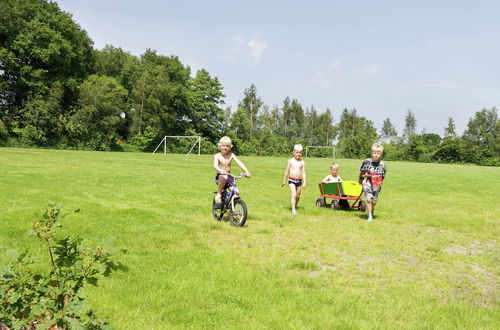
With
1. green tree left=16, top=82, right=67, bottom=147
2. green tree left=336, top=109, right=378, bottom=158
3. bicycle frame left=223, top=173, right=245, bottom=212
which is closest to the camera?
bicycle frame left=223, top=173, right=245, bottom=212

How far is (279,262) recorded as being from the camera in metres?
5.90

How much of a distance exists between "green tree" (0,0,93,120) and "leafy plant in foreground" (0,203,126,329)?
52.1m

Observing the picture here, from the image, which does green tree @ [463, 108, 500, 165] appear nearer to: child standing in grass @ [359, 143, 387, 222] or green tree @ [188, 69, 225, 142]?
green tree @ [188, 69, 225, 142]

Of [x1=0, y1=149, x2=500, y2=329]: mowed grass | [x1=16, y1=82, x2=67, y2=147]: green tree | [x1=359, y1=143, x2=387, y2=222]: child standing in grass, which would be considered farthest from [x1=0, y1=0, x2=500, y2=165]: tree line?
[x1=359, y1=143, x2=387, y2=222]: child standing in grass

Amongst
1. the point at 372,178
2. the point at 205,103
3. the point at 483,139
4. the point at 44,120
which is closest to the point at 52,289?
the point at 372,178

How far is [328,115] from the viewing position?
358 feet

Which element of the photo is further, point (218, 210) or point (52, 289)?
point (218, 210)

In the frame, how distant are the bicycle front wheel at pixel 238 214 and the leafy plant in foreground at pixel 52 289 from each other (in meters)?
6.13

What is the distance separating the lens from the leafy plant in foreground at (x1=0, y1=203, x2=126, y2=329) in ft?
7.12

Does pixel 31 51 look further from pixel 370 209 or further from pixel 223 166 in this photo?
pixel 370 209

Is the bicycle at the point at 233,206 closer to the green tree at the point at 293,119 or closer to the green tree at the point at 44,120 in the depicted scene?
the green tree at the point at 44,120

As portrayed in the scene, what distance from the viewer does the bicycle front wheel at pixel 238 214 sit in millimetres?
8554

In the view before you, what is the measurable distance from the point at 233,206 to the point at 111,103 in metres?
51.0

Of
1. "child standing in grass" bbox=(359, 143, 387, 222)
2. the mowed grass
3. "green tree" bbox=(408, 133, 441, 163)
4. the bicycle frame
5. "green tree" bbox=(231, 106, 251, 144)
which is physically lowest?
the mowed grass
